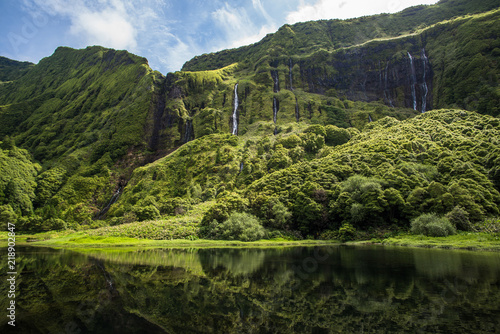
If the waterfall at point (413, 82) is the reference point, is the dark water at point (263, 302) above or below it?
below

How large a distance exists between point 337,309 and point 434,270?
1397cm

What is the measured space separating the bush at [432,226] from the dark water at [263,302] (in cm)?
2929

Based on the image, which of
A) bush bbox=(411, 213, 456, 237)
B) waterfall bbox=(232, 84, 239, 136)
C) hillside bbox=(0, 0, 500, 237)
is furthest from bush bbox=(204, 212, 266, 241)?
waterfall bbox=(232, 84, 239, 136)

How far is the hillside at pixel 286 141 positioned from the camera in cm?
6881

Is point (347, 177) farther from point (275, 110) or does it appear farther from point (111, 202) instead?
point (111, 202)

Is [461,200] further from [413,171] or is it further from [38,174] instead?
[38,174]

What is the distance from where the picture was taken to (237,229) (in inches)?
2594

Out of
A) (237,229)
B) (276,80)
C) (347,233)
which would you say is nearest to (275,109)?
(276,80)

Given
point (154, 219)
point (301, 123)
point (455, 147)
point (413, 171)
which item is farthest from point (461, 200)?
point (301, 123)

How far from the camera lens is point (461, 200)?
54844 mm

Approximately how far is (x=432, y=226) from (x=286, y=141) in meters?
72.8

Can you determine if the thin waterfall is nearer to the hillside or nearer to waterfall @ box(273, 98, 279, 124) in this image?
waterfall @ box(273, 98, 279, 124)

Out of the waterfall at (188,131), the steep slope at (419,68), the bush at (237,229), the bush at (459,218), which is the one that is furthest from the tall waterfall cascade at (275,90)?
the bush at (459,218)

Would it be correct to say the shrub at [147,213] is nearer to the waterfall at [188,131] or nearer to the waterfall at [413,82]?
the waterfall at [188,131]
